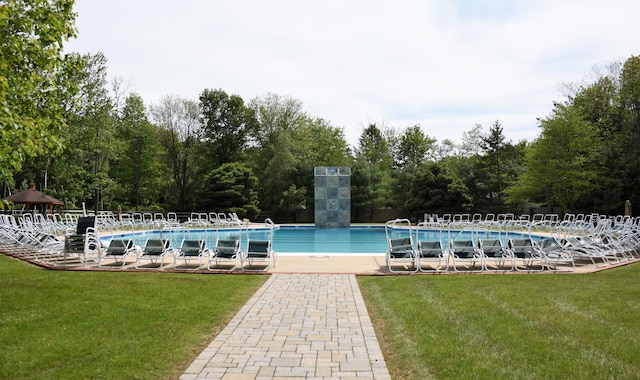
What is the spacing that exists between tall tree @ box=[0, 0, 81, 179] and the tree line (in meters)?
17.1

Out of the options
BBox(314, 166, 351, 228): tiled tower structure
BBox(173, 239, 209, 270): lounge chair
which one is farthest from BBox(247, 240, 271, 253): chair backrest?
BBox(314, 166, 351, 228): tiled tower structure

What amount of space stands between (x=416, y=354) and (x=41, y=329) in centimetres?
407

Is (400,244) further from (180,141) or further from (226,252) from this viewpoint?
(180,141)

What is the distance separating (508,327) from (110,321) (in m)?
4.61

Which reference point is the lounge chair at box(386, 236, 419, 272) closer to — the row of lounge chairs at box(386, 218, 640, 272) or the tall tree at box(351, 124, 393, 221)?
the row of lounge chairs at box(386, 218, 640, 272)

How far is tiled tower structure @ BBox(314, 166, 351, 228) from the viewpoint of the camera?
3241 cm

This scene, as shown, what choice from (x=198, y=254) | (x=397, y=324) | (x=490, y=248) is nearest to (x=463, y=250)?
(x=490, y=248)

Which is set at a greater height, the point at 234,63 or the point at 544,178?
the point at 234,63

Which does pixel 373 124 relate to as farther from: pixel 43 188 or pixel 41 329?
pixel 41 329

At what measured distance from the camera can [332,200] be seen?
32500 mm

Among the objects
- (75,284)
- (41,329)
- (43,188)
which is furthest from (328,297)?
(43,188)

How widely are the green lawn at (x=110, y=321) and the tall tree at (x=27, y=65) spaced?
2.00 metres

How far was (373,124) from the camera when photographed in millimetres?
50344

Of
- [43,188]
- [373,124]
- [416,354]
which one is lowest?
[416,354]
